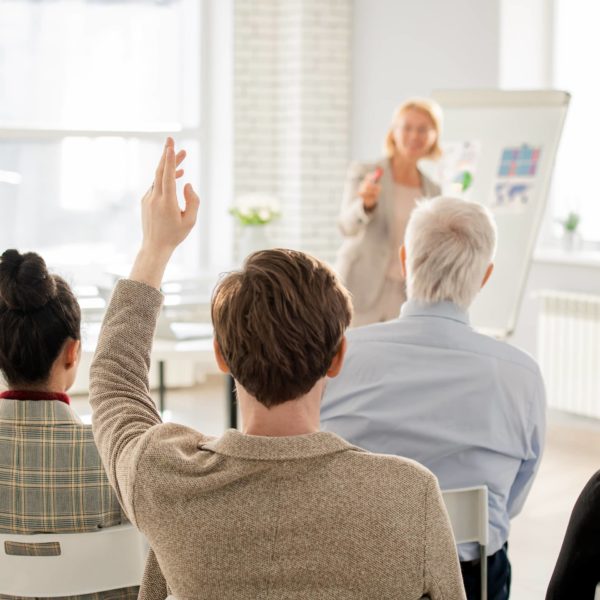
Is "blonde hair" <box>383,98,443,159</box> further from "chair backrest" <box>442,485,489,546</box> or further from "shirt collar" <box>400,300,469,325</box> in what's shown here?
"chair backrest" <box>442,485,489,546</box>

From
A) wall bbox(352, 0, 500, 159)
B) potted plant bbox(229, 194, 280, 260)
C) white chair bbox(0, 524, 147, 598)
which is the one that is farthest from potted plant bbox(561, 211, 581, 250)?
white chair bbox(0, 524, 147, 598)

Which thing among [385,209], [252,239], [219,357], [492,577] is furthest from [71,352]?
[252,239]

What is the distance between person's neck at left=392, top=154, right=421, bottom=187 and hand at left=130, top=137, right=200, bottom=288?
144 inches

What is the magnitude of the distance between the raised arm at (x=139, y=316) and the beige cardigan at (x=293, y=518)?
0.12 m

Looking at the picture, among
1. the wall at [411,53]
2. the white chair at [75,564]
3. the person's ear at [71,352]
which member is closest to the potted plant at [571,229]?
the wall at [411,53]

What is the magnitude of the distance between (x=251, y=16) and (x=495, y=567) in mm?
5503

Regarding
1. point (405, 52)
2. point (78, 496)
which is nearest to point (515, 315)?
point (405, 52)

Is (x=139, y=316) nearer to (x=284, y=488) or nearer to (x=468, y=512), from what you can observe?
(x=284, y=488)

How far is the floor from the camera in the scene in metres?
3.98

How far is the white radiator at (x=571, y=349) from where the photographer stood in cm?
580

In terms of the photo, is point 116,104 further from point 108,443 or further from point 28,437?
point 108,443

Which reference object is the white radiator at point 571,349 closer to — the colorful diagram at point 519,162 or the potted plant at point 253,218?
the colorful diagram at point 519,162

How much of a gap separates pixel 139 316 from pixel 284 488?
1.03 feet

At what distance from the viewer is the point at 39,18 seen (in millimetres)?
6895
